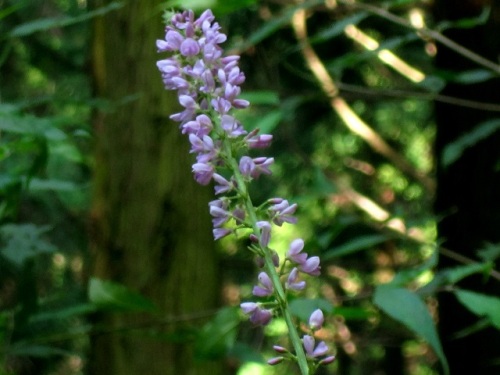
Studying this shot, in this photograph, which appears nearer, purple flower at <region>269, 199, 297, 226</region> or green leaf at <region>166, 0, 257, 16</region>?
purple flower at <region>269, 199, 297, 226</region>

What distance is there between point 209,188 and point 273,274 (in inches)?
85.2

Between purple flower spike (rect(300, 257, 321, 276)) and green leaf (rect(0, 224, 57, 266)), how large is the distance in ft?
3.40

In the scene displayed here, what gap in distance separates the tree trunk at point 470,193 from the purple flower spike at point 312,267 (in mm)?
2020

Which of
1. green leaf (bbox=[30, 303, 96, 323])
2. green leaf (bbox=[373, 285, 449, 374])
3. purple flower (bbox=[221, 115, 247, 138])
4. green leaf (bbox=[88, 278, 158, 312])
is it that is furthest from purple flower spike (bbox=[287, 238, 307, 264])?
green leaf (bbox=[30, 303, 96, 323])

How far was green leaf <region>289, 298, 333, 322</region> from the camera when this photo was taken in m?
1.43

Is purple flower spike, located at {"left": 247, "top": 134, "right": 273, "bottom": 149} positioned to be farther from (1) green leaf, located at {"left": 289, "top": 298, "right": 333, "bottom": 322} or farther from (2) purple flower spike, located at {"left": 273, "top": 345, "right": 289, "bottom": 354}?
(1) green leaf, located at {"left": 289, "top": 298, "right": 333, "bottom": 322}

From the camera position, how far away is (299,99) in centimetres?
239

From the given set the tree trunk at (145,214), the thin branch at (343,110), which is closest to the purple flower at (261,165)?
the tree trunk at (145,214)

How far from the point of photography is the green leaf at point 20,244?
1.66 m

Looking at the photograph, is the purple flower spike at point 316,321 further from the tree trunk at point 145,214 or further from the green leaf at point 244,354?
the tree trunk at point 145,214

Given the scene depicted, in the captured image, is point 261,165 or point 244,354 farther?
point 244,354

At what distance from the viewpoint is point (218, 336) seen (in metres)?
1.59

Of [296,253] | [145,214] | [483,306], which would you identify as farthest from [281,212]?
[145,214]

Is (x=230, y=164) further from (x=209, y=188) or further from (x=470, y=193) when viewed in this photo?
(x=470, y=193)
